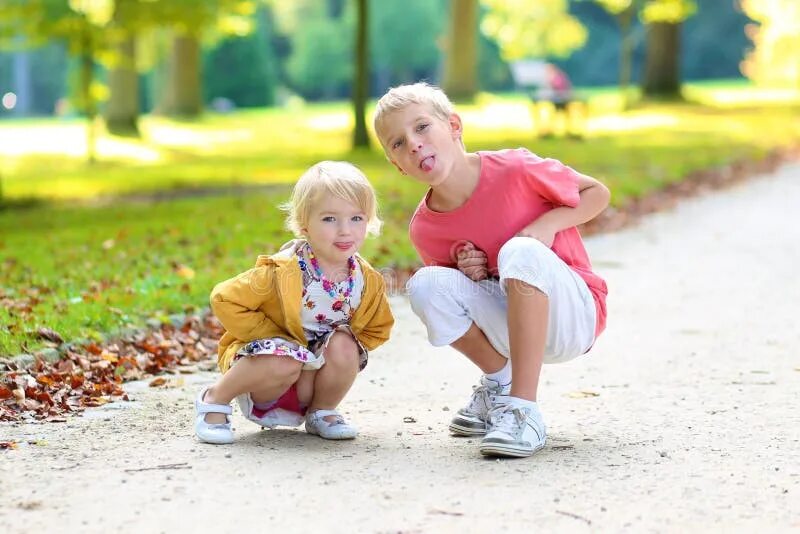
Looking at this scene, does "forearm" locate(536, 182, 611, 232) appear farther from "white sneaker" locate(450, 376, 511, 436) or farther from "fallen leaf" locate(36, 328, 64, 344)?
"fallen leaf" locate(36, 328, 64, 344)

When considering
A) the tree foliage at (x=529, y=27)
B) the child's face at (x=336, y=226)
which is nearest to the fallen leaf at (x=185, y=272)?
the child's face at (x=336, y=226)

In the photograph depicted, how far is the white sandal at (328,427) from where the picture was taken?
4.46 m

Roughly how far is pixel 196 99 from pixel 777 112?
14.3 metres

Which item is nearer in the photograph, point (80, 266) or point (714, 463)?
point (714, 463)

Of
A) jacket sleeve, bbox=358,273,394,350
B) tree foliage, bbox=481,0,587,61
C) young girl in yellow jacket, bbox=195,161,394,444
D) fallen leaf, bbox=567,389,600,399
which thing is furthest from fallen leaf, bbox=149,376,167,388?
tree foliage, bbox=481,0,587,61

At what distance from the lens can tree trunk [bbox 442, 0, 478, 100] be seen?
29.4 metres

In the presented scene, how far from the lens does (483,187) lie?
4.38 m

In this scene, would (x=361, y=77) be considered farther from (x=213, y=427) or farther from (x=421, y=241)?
(x=213, y=427)

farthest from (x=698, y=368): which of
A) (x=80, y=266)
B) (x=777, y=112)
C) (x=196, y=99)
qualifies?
(x=196, y=99)

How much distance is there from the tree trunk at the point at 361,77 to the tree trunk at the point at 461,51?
11403 mm

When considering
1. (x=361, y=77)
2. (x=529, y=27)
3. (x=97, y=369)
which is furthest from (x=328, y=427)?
(x=529, y=27)

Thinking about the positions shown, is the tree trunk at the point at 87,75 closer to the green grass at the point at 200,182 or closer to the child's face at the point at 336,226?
the green grass at the point at 200,182

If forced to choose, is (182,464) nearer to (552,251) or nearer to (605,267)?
(552,251)

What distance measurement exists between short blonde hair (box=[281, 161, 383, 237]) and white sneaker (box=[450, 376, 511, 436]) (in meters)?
0.74
